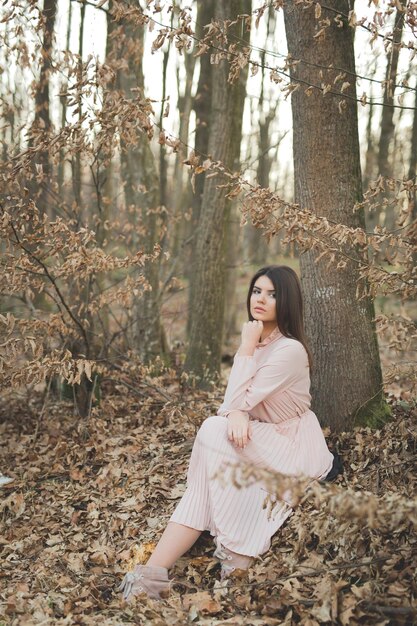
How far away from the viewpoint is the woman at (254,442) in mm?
3832

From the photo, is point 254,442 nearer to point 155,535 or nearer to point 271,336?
point 271,336

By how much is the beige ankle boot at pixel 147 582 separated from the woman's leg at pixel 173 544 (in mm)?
57

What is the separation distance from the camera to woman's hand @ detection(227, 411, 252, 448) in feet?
12.8

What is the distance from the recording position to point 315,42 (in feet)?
15.1

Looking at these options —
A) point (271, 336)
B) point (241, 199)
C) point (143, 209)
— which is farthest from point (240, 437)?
point (143, 209)

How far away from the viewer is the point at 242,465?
3.81 meters

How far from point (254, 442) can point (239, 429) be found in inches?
8.1

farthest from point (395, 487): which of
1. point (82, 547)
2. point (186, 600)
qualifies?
point (82, 547)

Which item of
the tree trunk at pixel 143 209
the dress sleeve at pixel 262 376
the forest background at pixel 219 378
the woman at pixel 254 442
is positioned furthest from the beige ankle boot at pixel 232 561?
the tree trunk at pixel 143 209

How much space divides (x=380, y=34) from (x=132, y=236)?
5408 mm

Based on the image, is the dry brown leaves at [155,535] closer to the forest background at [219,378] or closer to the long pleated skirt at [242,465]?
the forest background at [219,378]

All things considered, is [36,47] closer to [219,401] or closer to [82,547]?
[219,401]

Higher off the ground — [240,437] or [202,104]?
[202,104]

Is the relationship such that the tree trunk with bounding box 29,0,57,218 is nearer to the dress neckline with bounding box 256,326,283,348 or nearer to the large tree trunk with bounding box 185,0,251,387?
the large tree trunk with bounding box 185,0,251,387
